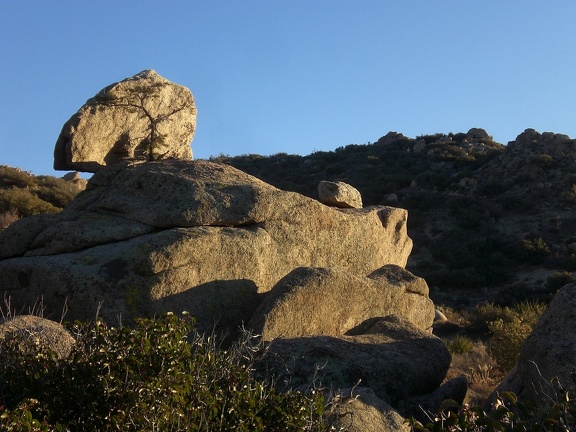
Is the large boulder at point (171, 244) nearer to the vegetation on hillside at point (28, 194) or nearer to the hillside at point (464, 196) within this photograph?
the vegetation on hillside at point (28, 194)

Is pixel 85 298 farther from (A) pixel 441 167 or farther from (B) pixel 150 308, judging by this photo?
(A) pixel 441 167

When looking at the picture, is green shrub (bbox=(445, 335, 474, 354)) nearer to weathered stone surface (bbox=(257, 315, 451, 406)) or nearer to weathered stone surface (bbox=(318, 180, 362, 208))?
weathered stone surface (bbox=(318, 180, 362, 208))

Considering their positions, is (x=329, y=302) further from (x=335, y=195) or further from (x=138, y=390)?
(x=138, y=390)

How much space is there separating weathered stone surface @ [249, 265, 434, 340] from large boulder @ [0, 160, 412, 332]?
24.6 inches

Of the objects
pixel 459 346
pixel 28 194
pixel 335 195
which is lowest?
pixel 459 346

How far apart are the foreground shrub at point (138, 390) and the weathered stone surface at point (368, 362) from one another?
249 cm

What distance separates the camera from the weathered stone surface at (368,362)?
28.3 ft

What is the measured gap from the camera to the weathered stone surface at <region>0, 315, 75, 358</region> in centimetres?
629

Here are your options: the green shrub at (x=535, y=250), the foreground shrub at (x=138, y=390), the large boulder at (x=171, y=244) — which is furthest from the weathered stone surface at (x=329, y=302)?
the green shrub at (x=535, y=250)

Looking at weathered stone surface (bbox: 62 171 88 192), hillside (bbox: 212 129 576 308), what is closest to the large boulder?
hillside (bbox: 212 129 576 308)

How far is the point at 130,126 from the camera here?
528 inches

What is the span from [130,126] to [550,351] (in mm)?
7957

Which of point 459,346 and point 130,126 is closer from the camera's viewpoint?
point 130,126

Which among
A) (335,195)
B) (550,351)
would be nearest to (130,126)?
(335,195)
